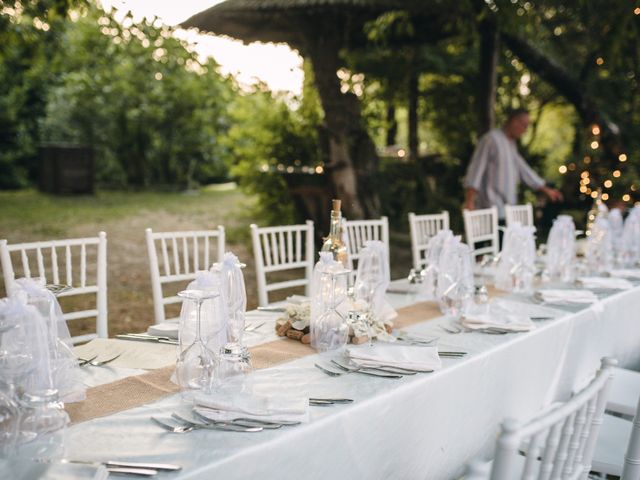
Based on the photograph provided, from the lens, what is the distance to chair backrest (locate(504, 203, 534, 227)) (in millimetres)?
4109

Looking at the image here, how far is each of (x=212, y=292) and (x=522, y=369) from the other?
1102 mm

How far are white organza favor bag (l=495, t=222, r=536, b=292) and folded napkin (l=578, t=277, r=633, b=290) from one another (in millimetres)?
275

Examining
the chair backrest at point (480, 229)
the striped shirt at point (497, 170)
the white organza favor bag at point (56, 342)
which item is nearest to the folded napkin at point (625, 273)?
the chair backrest at point (480, 229)

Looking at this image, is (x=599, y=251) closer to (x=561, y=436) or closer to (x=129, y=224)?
(x=561, y=436)

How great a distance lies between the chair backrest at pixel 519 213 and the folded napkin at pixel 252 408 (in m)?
3.02

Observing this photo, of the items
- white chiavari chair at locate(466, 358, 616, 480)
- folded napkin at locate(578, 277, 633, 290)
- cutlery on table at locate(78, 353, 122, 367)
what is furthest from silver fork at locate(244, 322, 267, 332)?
folded napkin at locate(578, 277, 633, 290)

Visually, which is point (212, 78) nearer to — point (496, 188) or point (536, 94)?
point (536, 94)

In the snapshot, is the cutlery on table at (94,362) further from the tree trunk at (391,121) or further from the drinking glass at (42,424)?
the tree trunk at (391,121)

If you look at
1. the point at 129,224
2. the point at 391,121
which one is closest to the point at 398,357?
the point at 129,224

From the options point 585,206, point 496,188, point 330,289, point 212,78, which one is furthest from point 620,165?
point 212,78

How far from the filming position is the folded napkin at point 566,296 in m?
2.49

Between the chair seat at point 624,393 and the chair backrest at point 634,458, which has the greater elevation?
the chair backrest at point 634,458

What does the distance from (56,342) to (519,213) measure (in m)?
3.63

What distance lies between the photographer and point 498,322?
2.10 metres
